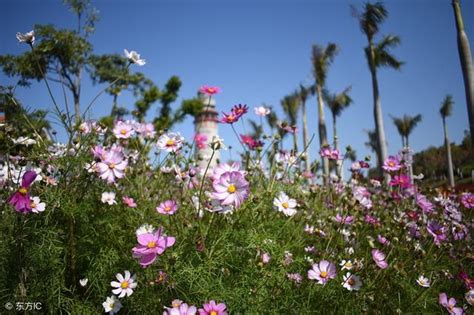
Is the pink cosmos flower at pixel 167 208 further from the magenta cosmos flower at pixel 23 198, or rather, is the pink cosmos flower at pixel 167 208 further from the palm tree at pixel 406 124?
the palm tree at pixel 406 124

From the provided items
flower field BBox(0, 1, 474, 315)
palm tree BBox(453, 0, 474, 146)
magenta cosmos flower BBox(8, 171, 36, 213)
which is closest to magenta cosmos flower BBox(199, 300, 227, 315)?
flower field BBox(0, 1, 474, 315)

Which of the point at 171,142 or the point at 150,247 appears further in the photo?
the point at 171,142

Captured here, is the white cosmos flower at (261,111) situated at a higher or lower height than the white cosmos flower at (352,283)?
higher

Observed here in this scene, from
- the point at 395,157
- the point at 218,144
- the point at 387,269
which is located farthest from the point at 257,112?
the point at 387,269

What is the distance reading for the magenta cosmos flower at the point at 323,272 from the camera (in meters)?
1.53

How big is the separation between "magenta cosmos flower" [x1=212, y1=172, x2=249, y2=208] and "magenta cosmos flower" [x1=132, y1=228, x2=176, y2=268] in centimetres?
26

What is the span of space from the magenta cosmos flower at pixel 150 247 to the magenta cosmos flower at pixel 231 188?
0.26 meters

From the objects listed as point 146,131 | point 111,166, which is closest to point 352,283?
point 111,166

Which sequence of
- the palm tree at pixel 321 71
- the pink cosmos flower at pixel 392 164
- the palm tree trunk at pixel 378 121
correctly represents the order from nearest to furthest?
1. the pink cosmos flower at pixel 392 164
2. the palm tree trunk at pixel 378 121
3. the palm tree at pixel 321 71

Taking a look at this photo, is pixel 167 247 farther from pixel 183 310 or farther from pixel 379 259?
pixel 379 259

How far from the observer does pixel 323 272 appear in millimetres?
1582

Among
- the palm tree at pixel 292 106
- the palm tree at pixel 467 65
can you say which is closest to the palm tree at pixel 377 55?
the palm tree at pixel 467 65

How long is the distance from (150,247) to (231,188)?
1.29 feet

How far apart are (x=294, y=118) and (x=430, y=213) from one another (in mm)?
16534
